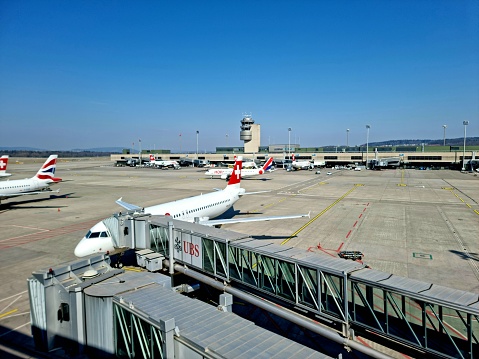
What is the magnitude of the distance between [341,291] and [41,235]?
117 feet

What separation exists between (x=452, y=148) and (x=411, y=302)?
17600 cm

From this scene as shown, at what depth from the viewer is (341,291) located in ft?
41.4

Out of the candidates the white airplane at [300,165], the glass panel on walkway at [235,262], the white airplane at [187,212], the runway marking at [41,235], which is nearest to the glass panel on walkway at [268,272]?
the glass panel on walkway at [235,262]

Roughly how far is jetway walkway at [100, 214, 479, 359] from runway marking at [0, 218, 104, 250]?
2279 centimetres

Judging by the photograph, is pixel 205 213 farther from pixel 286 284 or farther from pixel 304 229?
pixel 286 284

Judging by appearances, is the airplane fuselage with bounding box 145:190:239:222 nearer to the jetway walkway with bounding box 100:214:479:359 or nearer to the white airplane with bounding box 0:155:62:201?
the jetway walkway with bounding box 100:214:479:359

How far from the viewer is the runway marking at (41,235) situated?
109 feet

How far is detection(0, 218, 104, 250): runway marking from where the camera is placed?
33375 millimetres

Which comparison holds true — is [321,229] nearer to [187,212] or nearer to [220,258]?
[187,212]

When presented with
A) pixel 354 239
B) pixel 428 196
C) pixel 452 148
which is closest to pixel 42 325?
pixel 354 239

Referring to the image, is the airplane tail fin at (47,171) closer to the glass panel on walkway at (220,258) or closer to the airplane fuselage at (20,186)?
the airplane fuselage at (20,186)

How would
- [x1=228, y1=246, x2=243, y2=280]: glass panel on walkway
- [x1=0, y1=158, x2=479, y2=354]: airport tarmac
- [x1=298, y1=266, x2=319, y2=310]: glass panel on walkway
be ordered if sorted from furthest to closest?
[x1=0, y1=158, x2=479, y2=354]: airport tarmac → [x1=228, y1=246, x2=243, y2=280]: glass panel on walkway → [x1=298, y1=266, x2=319, y2=310]: glass panel on walkway

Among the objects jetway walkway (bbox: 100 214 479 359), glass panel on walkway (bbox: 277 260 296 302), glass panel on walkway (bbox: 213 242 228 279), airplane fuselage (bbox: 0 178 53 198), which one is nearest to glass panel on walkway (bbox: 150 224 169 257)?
jetway walkway (bbox: 100 214 479 359)

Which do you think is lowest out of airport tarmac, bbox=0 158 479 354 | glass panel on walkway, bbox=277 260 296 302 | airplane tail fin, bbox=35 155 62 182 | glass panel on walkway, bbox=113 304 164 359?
airport tarmac, bbox=0 158 479 354
